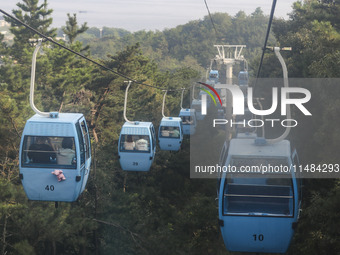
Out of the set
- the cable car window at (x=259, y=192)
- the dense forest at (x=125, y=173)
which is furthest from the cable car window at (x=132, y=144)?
the cable car window at (x=259, y=192)

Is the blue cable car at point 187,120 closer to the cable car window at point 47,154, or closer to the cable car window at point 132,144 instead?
the cable car window at point 132,144

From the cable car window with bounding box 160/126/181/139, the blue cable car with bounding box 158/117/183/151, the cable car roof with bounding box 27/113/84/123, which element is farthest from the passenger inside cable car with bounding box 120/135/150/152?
the cable car window with bounding box 160/126/181/139

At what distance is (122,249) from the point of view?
66.4 ft

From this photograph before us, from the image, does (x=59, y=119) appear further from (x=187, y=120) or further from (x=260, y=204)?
(x=187, y=120)

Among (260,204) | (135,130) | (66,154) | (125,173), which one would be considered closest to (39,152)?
(66,154)

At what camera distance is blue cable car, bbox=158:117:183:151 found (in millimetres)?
23828

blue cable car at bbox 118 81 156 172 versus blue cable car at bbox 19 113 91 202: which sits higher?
blue cable car at bbox 19 113 91 202

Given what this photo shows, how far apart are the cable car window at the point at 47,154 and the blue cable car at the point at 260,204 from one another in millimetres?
2925

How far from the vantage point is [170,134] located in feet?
78.9

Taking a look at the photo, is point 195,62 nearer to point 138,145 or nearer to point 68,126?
point 138,145

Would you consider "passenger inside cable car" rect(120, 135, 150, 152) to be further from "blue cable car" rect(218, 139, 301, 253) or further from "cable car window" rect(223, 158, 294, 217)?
"blue cable car" rect(218, 139, 301, 253)

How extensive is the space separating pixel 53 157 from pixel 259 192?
3.79 metres

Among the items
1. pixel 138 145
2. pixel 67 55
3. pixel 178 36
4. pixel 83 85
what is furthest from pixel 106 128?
pixel 178 36

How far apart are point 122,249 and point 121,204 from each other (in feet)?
10.7
